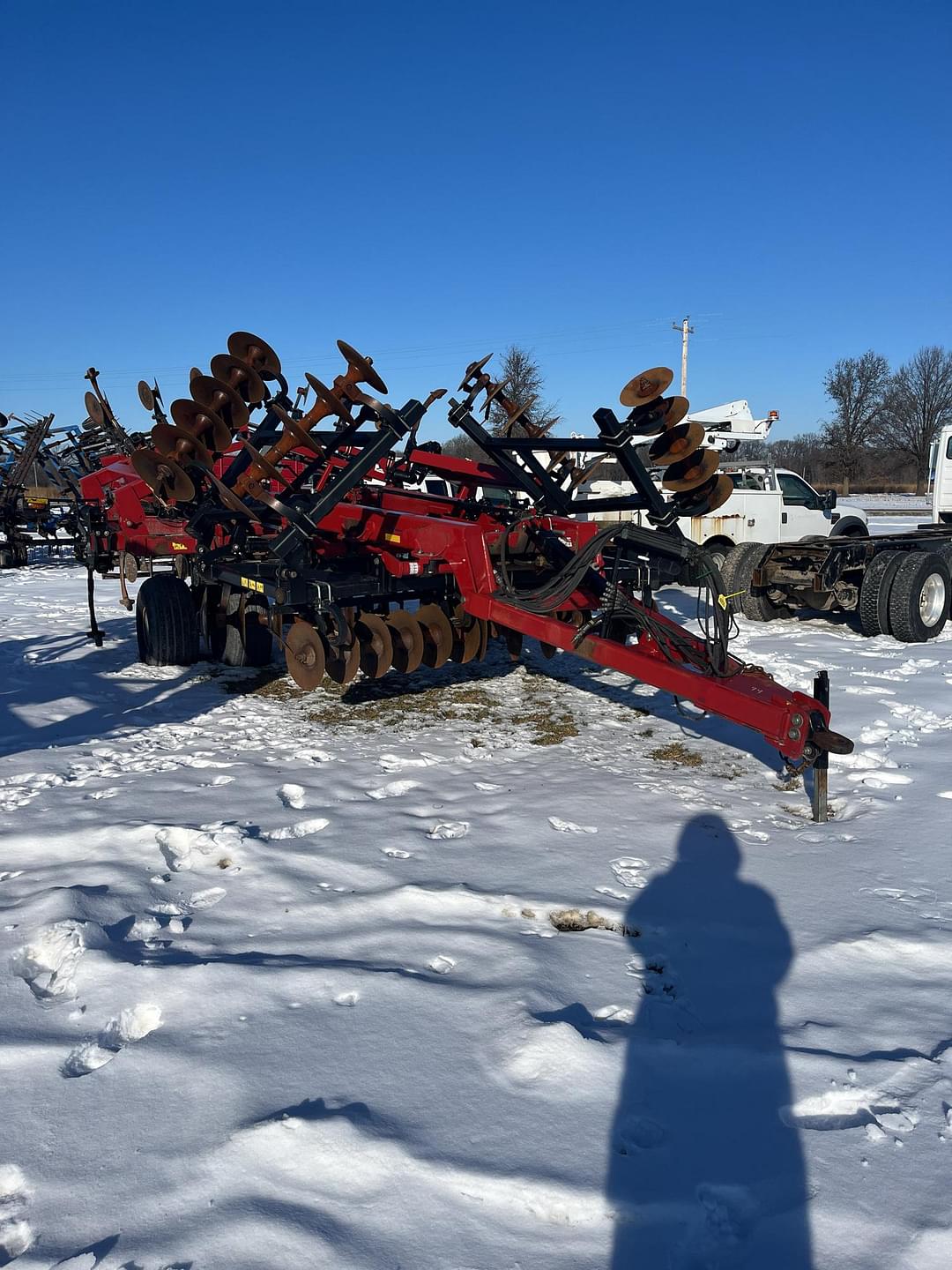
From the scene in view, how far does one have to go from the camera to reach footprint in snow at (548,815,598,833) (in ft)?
13.2

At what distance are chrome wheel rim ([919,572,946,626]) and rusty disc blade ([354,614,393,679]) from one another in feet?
21.6

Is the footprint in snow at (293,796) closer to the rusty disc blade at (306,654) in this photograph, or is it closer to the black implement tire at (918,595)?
the rusty disc blade at (306,654)

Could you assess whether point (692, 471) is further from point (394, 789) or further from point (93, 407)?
point (93, 407)

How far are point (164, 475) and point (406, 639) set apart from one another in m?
1.93

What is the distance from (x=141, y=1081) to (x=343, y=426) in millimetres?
4670

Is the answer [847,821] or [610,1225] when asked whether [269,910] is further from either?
[847,821]

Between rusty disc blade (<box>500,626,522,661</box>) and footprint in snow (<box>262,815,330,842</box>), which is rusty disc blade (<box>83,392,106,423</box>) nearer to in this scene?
rusty disc blade (<box>500,626,522,661</box>)

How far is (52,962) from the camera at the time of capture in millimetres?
2900

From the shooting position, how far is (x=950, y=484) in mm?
12938

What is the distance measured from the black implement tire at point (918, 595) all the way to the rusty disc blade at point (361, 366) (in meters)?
6.30

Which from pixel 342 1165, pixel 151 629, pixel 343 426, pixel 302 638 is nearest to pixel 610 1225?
pixel 342 1165

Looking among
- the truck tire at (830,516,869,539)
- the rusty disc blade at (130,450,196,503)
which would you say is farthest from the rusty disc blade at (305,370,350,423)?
the truck tire at (830,516,869,539)

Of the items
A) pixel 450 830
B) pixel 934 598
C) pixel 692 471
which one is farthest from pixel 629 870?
pixel 934 598

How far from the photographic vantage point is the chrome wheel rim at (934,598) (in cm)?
957
